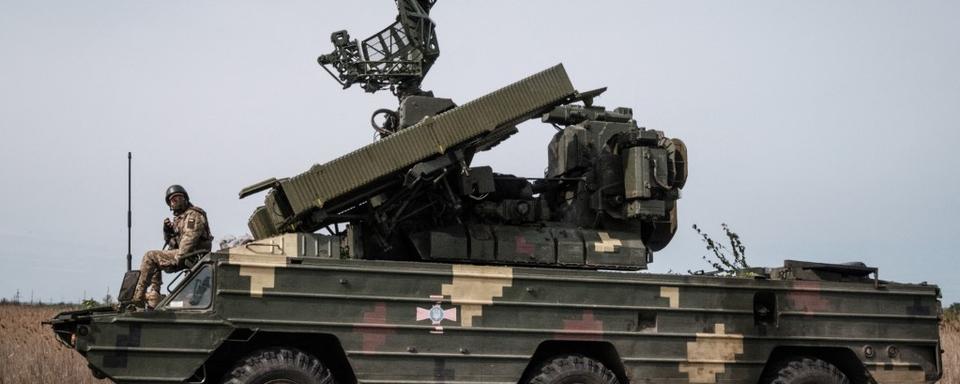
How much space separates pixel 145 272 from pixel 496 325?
3.09 m

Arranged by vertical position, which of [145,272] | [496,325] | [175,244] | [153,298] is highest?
[175,244]

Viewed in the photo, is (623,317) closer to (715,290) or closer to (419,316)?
(715,290)

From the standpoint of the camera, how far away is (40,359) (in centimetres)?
1370

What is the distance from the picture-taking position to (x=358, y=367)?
9758 millimetres

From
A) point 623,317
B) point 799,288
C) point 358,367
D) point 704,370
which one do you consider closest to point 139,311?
point 358,367

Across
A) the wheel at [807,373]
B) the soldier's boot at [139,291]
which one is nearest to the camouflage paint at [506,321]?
the wheel at [807,373]

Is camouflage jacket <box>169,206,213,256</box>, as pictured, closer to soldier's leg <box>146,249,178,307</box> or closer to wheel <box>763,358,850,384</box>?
soldier's leg <box>146,249,178,307</box>

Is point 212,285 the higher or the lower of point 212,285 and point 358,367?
the higher

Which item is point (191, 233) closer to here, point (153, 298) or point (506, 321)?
point (153, 298)

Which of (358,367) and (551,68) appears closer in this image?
(358,367)

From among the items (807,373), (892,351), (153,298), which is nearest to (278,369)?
(153,298)

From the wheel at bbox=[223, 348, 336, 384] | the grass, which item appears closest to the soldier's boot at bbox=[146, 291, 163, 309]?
the wheel at bbox=[223, 348, 336, 384]

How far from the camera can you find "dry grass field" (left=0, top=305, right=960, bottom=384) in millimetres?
12852

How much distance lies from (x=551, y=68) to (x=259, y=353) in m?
3.99
